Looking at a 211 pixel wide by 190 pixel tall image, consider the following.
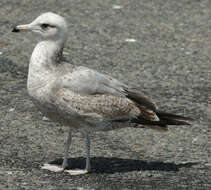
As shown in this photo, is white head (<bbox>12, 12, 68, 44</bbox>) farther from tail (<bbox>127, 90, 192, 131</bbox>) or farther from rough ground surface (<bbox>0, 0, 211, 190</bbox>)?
rough ground surface (<bbox>0, 0, 211, 190</bbox>)

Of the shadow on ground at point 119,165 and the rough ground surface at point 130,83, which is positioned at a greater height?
the shadow on ground at point 119,165

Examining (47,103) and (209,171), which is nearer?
(47,103)

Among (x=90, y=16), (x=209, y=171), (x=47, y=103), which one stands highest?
(x=47, y=103)

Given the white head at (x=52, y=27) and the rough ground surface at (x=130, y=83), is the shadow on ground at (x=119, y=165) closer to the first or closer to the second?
the rough ground surface at (x=130, y=83)

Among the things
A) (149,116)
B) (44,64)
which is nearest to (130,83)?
(149,116)

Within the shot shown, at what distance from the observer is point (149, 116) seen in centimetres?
728

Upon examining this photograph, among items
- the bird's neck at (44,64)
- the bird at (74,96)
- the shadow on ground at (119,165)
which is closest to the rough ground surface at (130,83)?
the shadow on ground at (119,165)

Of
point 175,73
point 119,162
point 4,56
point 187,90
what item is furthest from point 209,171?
point 4,56

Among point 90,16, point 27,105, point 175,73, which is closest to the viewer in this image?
point 27,105

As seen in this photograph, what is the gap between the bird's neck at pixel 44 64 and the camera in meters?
6.85

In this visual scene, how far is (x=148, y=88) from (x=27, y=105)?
193 cm

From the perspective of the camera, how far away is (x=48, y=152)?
7.71m

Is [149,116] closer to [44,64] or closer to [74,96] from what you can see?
[74,96]

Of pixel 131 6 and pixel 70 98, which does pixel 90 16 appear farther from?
pixel 70 98
